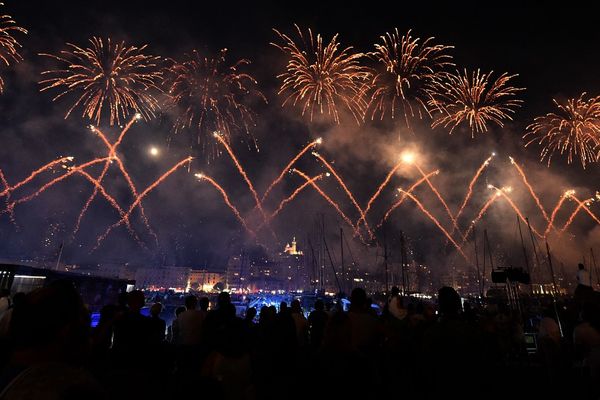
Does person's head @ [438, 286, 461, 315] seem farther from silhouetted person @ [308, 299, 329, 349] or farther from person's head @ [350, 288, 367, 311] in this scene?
silhouetted person @ [308, 299, 329, 349]

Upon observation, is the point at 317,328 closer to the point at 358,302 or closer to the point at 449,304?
the point at 358,302

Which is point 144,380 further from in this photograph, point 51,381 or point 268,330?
point 268,330

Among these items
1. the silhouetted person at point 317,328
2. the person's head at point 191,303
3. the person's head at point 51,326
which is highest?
the person's head at point 51,326

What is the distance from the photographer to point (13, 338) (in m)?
1.95

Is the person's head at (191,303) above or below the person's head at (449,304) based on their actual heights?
below

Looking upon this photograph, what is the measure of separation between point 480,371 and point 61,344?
16.6 ft

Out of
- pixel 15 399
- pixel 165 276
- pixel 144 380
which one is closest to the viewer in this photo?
pixel 15 399

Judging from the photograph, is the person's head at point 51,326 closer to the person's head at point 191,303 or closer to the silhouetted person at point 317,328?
the silhouetted person at point 317,328

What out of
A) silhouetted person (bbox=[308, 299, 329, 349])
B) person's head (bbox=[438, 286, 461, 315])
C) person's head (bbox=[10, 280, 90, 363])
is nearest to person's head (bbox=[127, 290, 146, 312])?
silhouetted person (bbox=[308, 299, 329, 349])

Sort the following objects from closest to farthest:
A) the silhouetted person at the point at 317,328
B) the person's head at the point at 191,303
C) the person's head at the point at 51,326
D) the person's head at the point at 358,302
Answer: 1. the person's head at the point at 51,326
2. the person's head at the point at 358,302
3. the silhouetted person at the point at 317,328
4. the person's head at the point at 191,303

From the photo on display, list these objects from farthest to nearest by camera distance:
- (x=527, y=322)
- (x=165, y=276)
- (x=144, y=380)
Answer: (x=165, y=276) < (x=527, y=322) < (x=144, y=380)

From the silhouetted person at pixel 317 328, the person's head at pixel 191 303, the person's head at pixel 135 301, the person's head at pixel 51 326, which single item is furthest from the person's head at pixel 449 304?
the person's head at pixel 191 303

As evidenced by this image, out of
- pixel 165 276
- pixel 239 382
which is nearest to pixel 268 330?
pixel 239 382

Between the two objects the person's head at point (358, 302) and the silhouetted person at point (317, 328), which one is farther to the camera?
the silhouetted person at point (317, 328)
